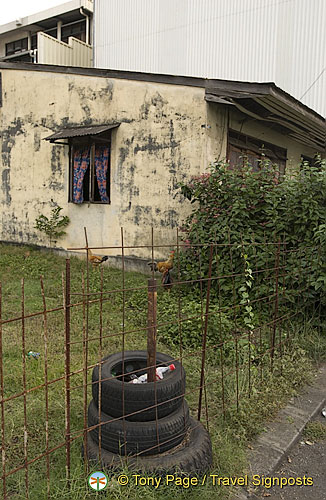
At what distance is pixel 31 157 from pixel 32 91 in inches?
63.9

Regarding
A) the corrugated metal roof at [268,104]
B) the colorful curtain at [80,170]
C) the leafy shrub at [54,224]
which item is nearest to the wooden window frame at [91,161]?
the colorful curtain at [80,170]

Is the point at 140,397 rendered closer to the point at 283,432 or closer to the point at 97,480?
the point at 97,480

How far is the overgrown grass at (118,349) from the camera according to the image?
2199mm

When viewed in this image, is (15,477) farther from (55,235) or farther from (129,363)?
(55,235)

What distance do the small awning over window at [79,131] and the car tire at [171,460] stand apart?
681cm

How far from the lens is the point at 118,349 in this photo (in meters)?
4.30

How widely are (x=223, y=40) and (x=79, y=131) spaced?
22.8 ft

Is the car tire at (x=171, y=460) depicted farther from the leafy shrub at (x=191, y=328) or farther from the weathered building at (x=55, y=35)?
the weathered building at (x=55, y=35)

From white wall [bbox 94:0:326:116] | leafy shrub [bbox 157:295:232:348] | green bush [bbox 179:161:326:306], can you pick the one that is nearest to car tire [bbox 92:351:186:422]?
leafy shrub [bbox 157:295:232:348]

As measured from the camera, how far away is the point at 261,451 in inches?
107

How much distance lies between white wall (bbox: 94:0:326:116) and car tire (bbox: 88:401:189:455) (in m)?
11.8

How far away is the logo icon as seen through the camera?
2.06 metres

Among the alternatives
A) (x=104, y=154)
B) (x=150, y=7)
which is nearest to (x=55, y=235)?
(x=104, y=154)

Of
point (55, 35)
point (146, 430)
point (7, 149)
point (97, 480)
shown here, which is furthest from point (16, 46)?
point (97, 480)
